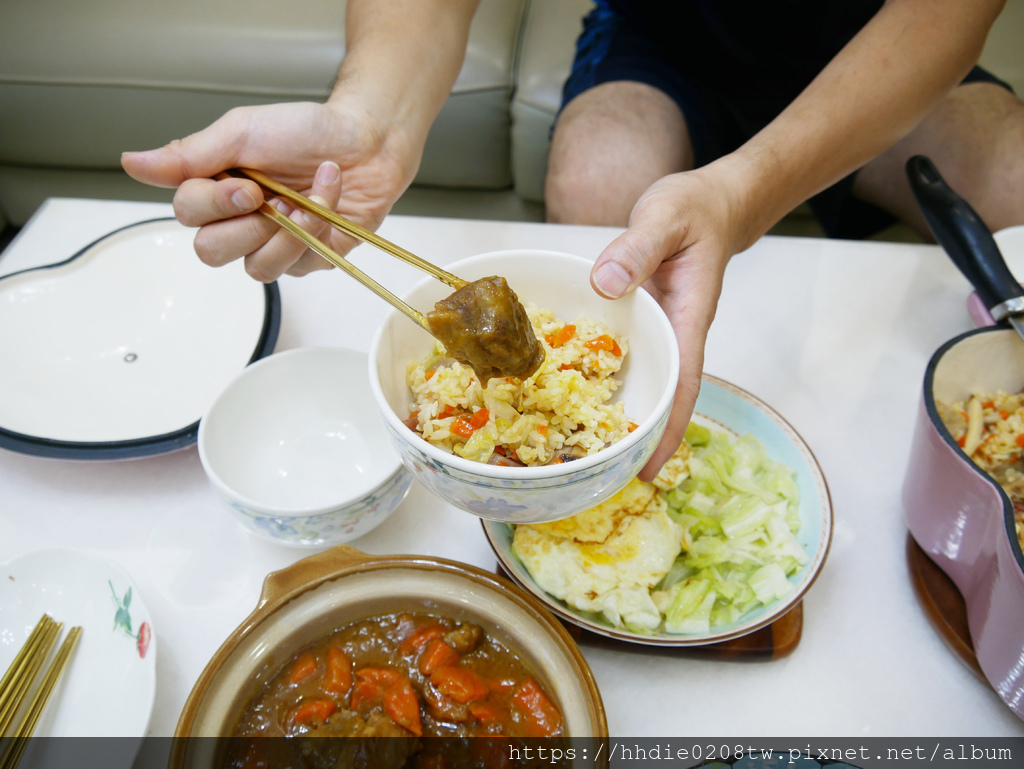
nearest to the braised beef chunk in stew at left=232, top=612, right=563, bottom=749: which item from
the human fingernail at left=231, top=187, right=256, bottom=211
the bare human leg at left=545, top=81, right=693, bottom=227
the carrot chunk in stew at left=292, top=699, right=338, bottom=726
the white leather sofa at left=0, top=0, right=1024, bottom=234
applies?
the carrot chunk in stew at left=292, top=699, right=338, bottom=726

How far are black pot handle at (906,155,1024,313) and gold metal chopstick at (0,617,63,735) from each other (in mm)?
1866

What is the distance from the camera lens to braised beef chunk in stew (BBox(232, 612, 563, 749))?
3.12 ft

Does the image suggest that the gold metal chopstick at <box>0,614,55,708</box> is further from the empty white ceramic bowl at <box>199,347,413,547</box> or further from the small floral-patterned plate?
the empty white ceramic bowl at <box>199,347,413,547</box>

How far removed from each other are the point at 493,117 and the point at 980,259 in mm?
2291

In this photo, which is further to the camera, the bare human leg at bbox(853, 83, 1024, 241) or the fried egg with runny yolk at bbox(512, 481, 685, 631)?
the bare human leg at bbox(853, 83, 1024, 241)

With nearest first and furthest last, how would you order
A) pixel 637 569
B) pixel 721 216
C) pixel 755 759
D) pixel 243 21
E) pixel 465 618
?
1. pixel 755 759
2. pixel 465 618
3. pixel 637 569
4. pixel 721 216
5. pixel 243 21

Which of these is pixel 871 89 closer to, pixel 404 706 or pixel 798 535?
pixel 798 535

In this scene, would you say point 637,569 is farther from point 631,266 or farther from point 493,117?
point 493,117

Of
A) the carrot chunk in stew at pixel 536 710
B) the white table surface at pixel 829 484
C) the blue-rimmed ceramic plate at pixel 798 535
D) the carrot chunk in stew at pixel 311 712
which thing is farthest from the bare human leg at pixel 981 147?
the carrot chunk in stew at pixel 311 712

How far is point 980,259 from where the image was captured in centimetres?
136

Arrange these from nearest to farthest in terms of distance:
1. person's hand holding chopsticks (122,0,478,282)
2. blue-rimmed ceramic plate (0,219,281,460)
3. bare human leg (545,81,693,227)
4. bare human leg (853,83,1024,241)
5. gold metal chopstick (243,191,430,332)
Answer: gold metal chopstick (243,191,430,332) → person's hand holding chopsticks (122,0,478,282) → blue-rimmed ceramic plate (0,219,281,460) → bare human leg (853,83,1024,241) → bare human leg (545,81,693,227)

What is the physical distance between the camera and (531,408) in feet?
3.33

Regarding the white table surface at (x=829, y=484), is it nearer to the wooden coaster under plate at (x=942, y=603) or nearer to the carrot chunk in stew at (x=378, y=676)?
the wooden coaster under plate at (x=942, y=603)

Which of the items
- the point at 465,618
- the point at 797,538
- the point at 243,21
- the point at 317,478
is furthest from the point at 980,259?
the point at 243,21
